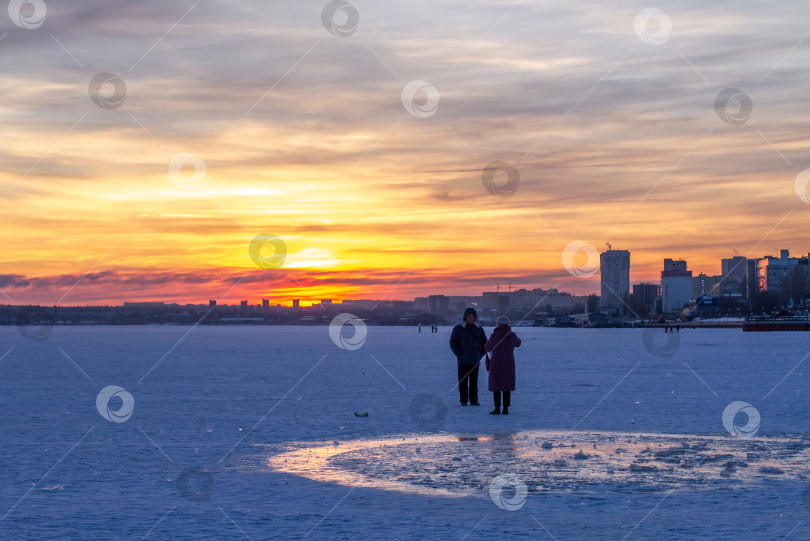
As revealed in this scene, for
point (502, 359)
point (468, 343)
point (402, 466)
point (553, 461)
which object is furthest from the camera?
point (468, 343)

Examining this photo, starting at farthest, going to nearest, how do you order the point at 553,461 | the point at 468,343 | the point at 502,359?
the point at 468,343
the point at 502,359
the point at 553,461

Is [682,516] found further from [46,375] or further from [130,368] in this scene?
[130,368]

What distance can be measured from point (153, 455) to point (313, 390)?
33.4 ft

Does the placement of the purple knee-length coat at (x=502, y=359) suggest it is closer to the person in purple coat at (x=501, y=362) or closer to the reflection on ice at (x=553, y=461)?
the person in purple coat at (x=501, y=362)

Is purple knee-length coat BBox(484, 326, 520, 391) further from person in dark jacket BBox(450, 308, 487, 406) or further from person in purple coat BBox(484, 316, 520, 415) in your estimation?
person in dark jacket BBox(450, 308, 487, 406)

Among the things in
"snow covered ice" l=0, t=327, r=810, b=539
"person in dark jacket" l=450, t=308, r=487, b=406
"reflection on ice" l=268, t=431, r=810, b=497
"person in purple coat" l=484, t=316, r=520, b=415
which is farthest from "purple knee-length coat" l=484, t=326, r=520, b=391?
"reflection on ice" l=268, t=431, r=810, b=497

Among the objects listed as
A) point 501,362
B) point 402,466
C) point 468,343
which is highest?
point 468,343

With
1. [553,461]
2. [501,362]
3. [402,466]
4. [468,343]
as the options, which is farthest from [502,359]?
[402,466]

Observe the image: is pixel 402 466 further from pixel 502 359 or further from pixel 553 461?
pixel 502 359

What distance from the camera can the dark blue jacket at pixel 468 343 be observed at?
15922mm

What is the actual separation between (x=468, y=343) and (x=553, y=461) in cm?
591

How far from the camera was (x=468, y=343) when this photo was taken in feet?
52.3

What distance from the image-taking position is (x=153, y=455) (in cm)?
1084

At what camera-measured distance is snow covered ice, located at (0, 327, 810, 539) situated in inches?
285
